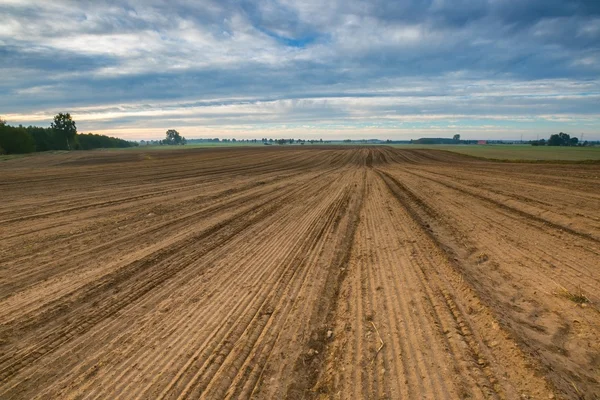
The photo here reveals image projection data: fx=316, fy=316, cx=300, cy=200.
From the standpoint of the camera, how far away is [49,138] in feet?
257

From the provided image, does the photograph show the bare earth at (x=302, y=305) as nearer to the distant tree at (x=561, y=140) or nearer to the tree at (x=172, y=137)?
the distant tree at (x=561, y=140)

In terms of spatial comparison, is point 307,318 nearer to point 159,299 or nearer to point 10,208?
point 159,299

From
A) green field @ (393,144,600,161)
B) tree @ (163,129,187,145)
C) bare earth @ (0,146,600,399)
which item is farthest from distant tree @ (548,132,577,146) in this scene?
tree @ (163,129,187,145)

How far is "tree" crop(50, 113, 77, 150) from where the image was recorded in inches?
3019

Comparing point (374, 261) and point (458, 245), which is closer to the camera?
point (374, 261)

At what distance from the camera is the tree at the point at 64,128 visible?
76688 millimetres

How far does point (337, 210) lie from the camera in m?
11.4

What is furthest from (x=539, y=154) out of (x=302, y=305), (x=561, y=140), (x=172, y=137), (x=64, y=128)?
(x=172, y=137)

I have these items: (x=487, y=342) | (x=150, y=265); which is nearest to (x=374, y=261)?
(x=487, y=342)

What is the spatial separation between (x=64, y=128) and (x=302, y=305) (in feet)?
312

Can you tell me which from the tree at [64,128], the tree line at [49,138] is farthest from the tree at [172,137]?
the tree at [64,128]

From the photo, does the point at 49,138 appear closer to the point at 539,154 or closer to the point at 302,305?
the point at 302,305

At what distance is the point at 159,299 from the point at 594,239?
9.72m

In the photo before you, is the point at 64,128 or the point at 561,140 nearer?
the point at 64,128
